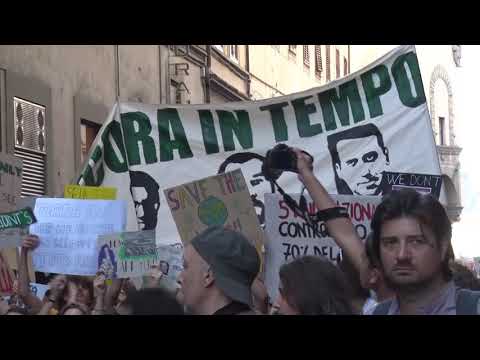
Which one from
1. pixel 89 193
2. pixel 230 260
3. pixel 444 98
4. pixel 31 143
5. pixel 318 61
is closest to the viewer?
pixel 230 260

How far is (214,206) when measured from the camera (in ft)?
25.4

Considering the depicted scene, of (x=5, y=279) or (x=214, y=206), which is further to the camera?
(x=214, y=206)

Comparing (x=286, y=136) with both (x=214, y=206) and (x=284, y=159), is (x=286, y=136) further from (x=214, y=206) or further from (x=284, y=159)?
(x=284, y=159)

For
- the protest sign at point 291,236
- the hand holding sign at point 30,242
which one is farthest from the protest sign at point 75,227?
the protest sign at point 291,236

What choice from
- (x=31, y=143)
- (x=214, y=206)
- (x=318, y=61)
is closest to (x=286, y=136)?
(x=214, y=206)

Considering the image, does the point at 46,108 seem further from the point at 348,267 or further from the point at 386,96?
the point at 348,267

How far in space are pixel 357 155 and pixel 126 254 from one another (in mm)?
2443

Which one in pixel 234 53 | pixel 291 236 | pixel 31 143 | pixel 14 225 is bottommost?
pixel 291 236

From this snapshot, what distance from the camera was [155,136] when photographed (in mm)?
9641

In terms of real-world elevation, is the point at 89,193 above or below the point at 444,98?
below

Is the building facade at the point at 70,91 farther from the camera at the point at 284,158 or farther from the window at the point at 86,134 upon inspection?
the camera at the point at 284,158
